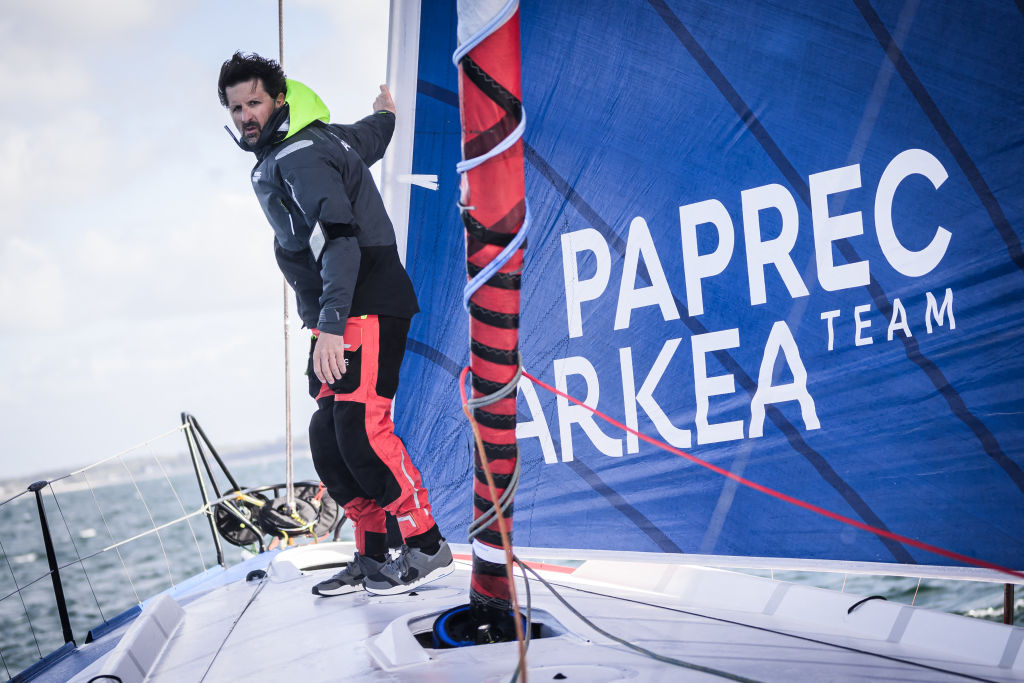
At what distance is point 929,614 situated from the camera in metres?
1.33

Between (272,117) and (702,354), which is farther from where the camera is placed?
(272,117)

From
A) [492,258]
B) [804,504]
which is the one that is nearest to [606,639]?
[804,504]

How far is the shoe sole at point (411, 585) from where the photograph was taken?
1.81 meters

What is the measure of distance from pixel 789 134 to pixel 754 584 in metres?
0.95

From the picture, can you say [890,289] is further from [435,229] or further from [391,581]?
[391,581]

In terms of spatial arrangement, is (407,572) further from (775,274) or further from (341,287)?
(775,274)

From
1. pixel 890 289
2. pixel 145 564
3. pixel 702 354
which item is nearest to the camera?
pixel 890 289

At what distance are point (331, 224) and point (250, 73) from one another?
414mm

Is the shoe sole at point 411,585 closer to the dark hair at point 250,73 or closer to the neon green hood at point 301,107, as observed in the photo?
the neon green hood at point 301,107

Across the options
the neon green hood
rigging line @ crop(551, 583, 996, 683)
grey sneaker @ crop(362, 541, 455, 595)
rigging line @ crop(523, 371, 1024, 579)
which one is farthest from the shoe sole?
the neon green hood

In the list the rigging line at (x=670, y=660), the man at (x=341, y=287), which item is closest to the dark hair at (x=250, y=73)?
the man at (x=341, y=287)

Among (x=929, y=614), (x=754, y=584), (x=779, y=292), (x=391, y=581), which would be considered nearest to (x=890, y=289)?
(x=779, y=292)

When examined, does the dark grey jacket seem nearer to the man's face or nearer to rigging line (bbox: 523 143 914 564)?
the man's face

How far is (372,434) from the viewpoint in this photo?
69.2 inches
